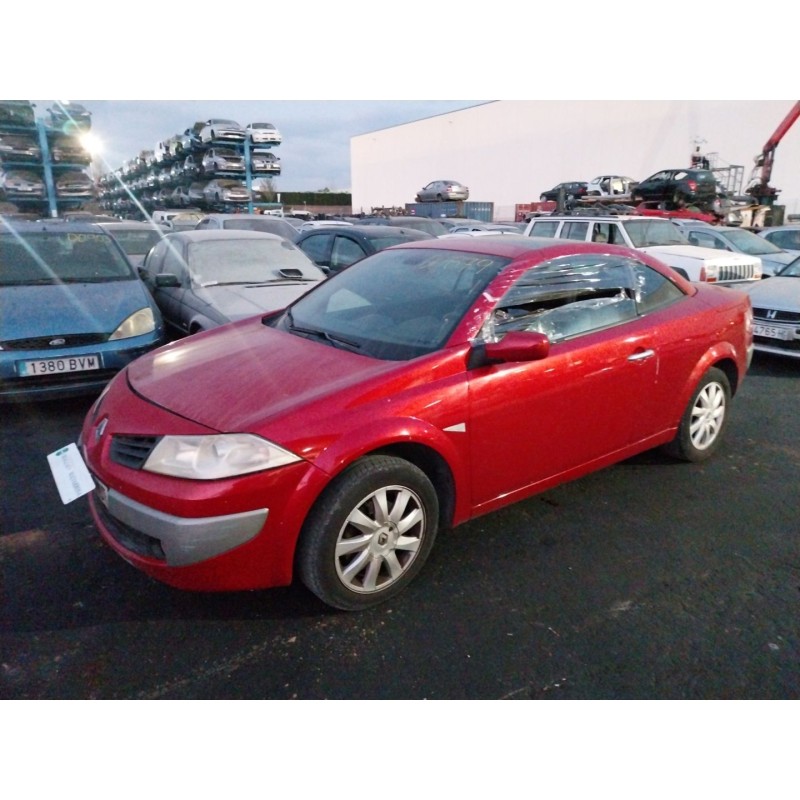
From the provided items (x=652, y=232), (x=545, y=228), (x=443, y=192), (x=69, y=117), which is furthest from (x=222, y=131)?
(x=652, y=232)

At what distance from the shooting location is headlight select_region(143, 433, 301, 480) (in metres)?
2.24

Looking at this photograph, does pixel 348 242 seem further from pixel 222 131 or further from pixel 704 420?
pixel 222 131

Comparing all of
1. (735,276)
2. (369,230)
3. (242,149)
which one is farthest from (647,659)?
(242,149)

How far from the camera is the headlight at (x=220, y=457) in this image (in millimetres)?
2238

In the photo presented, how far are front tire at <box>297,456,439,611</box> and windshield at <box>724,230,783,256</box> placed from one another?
10.5m

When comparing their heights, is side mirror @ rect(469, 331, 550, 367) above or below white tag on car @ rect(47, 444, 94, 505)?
above

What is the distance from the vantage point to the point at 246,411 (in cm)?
242

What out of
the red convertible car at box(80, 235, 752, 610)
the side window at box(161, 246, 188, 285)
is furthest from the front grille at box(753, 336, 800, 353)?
the side window at box(161, 246, 188, 285)

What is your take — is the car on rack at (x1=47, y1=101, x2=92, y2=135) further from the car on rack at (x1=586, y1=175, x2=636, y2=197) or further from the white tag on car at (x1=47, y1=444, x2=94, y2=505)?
the white tag on car at (x1=47, y1=444, x2=94, y2=505)

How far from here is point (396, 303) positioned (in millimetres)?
3197

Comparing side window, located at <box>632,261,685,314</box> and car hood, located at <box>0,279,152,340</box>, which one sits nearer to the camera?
side window, located at <box>632,261,685,314</box>

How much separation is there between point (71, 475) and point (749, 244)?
472 inches

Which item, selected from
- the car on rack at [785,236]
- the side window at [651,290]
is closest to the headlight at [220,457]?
the side window at [651,290]

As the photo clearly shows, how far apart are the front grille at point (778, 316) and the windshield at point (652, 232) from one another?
3.24 meters
